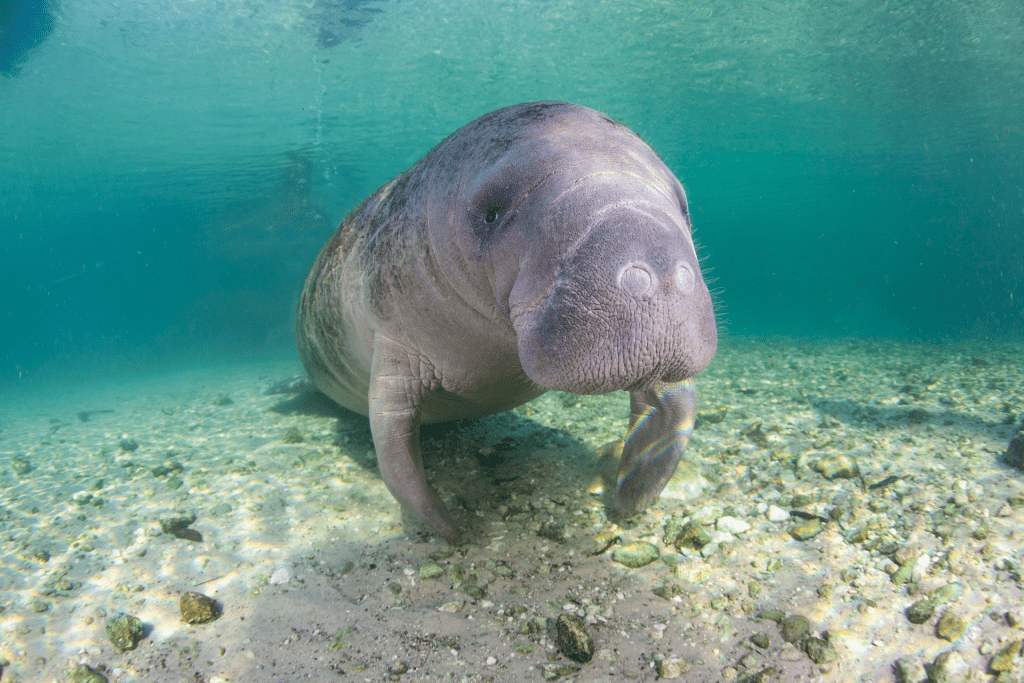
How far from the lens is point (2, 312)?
252 ft

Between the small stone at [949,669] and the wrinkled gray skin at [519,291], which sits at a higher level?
the wrinkled gray skin at [519,291]

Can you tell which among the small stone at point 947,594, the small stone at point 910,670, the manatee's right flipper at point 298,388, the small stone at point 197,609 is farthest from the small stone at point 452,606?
the manatee's right flipper at point 298,388

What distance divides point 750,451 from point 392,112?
63.5ft

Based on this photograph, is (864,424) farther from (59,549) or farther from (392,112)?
(392,112)

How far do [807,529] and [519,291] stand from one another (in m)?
1.91

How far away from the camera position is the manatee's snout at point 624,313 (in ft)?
4.39

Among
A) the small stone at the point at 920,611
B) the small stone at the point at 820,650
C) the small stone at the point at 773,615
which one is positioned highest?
the small stone at the point at 920,611

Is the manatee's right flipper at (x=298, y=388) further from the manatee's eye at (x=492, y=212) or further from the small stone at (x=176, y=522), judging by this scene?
the manatee's eye at (x=492, y=212)

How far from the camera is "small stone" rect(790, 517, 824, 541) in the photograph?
7.92 ft

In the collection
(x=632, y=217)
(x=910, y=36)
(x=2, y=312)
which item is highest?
(x=910, y=36)

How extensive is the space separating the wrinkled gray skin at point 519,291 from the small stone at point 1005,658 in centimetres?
131

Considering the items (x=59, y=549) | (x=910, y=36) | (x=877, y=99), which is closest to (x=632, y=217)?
(x=59, y=549)

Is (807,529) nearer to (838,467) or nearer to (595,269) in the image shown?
(838,467)

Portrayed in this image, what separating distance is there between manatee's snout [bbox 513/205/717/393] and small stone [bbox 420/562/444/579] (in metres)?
1.32
